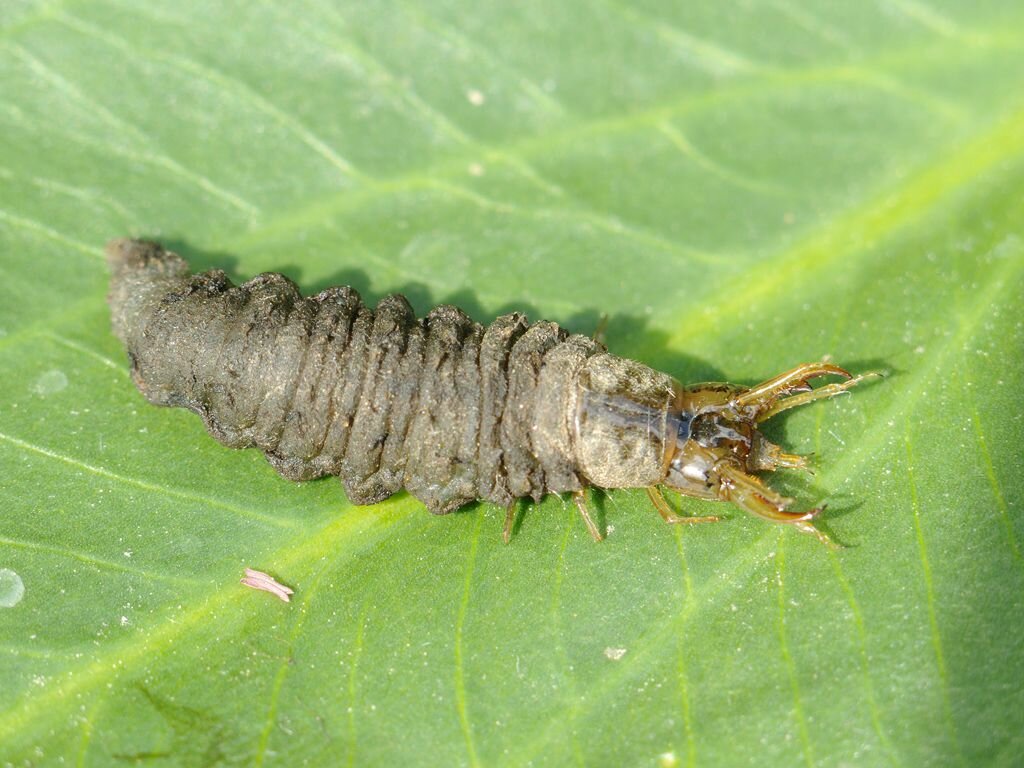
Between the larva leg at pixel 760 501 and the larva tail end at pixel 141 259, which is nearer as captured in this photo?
the larva leg at pixel 760 501

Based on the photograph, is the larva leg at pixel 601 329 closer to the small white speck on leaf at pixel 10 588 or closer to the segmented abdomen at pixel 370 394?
the segmented abdomen at pixel 370 394

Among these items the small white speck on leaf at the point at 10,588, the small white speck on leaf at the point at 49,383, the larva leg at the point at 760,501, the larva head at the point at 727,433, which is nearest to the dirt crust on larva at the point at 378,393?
the larva head at the point at 727,433

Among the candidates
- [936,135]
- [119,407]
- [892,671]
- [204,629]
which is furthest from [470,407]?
[936,135]

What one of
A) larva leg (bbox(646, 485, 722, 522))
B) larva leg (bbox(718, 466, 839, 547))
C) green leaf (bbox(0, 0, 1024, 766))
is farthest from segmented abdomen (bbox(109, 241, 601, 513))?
larva leg (bbox(718, 466, 839, 547))

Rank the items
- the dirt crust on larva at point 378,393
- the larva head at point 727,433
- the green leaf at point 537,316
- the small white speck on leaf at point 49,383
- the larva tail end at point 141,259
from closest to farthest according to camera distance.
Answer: the green leaf at point 537,316 → the dirt crust on larva at point 378,393 → the larva head at point 727,433 → the small white speck on leaf at point 49,383 → the larva tail end at point 141,259

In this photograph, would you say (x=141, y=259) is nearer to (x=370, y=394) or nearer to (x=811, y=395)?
(x=370, y=394)

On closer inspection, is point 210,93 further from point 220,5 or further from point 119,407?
point 119,407

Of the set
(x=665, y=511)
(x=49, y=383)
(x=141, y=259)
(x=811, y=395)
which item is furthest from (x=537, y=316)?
(x=49, y=383)
